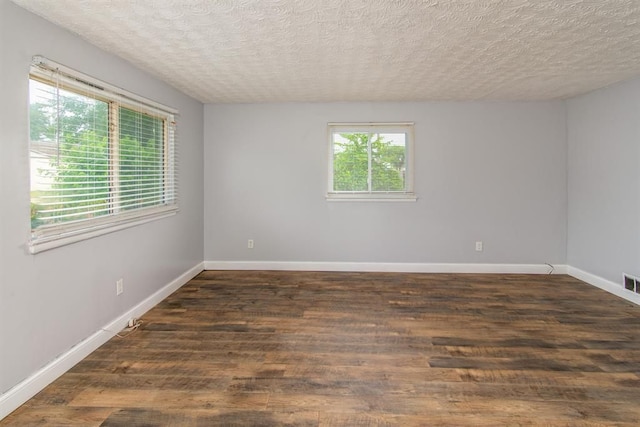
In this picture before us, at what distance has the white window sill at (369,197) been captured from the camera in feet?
17.7

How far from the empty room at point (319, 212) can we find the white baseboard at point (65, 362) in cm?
2

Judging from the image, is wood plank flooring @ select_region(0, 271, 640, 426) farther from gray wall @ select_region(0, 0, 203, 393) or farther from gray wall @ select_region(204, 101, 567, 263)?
gray wall @ select_region(204, 101, 567, 263)

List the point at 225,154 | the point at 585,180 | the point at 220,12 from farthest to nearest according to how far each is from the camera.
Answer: the point at 225,154, the point at 585,180, the point at 220,12

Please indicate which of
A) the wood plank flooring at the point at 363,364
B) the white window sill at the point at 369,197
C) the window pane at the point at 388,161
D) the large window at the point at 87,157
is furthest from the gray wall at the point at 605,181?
the large window at the point at 87,157

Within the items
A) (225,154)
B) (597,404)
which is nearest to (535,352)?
(597,404)

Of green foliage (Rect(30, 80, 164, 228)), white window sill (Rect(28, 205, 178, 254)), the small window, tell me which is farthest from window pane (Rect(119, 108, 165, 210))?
the small window

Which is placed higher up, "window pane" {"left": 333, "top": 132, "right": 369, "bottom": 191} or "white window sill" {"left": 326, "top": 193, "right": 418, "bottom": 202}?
"window pane" {"left": 333, "top": 132, "right": 369, "bottom": 191}

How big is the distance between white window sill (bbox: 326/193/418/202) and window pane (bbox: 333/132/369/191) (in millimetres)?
88

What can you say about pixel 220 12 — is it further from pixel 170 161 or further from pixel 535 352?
pixel 535 352

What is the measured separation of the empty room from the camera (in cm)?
231

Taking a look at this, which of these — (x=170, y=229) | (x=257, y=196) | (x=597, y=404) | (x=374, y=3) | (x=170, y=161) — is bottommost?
(x=597, y=404)

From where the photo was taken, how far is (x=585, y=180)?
492 cm

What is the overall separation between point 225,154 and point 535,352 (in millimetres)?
4184

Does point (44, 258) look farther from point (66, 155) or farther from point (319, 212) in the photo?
point (319, 212)
